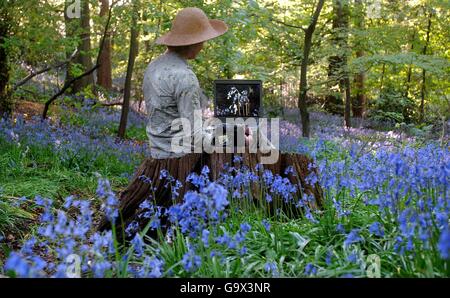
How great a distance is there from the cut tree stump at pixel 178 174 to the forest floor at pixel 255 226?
179mm

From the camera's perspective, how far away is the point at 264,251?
121 inches

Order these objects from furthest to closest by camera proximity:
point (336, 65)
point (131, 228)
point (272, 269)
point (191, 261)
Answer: point (336, 65) < point (131, 228) < point (272, 269) < point (191, 261)

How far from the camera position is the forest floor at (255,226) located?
7.35 feet

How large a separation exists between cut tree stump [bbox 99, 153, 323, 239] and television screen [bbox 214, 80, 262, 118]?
6.06 ft

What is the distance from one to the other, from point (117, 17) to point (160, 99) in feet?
16.5

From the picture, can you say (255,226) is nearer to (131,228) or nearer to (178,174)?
(131,228)

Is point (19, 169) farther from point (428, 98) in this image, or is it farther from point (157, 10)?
point (428, 98)

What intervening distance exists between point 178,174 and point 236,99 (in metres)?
2.39

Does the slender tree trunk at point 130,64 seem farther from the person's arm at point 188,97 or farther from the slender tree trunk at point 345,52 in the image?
the person's arm at point 188,97

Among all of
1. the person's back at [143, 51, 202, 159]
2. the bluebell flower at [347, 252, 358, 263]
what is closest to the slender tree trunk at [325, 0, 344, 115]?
the person's back at [143, 51, 202, 159]

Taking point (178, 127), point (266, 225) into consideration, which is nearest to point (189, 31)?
point (178, 127)

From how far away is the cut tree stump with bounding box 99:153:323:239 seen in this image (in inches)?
161

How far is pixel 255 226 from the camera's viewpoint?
339cm
